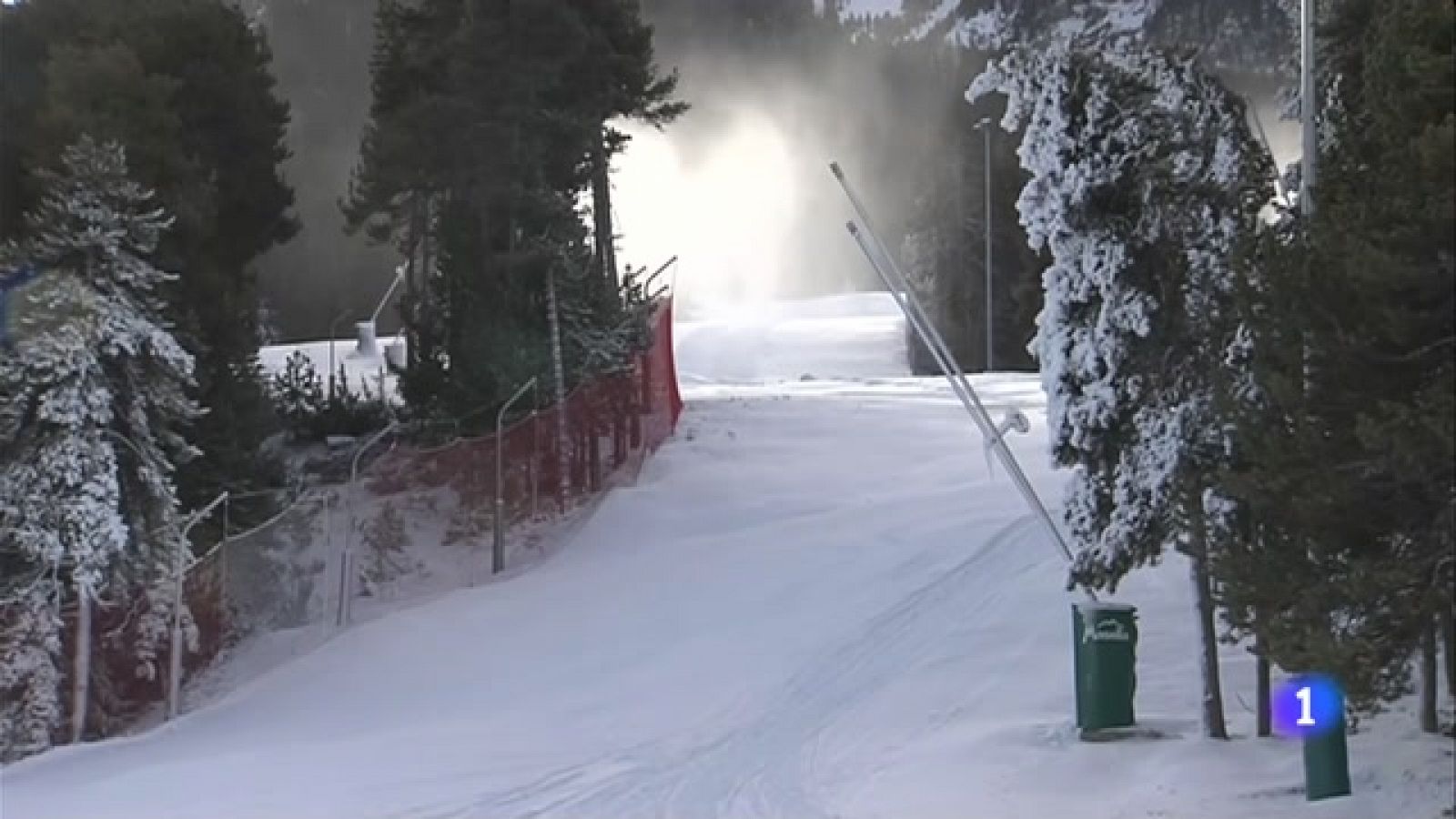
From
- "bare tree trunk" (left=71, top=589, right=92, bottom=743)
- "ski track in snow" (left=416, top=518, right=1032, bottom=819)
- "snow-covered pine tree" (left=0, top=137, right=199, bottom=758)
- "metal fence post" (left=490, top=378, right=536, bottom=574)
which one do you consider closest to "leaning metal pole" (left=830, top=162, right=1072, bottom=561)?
"ski track in snow" (left=416, top=518, right=1032, bottom=819)

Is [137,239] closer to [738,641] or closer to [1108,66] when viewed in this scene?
[738,641]

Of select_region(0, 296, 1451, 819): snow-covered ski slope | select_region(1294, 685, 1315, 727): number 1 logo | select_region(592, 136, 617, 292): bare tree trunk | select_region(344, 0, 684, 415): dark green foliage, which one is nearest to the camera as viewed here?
select_region(1294, 685, 1315, 727): number 1 logo

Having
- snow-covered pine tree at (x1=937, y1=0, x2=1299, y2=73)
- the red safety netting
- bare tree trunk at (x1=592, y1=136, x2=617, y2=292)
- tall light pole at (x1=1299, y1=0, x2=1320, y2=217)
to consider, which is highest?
snow-covered pine tree at (x1=937, y1=0, x2=1299, y2=73)

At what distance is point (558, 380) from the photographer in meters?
22.4

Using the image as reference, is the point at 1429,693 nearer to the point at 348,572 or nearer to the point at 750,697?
the point at 750,697

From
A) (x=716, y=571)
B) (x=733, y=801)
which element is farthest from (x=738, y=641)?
(x=733, y=801)

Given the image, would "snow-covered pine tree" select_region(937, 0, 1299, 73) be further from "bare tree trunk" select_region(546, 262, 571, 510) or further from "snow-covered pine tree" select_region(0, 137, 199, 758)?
"snow-covered pine tree" select_region(0, 137, 199, 758)

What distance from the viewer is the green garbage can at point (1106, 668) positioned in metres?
10.1

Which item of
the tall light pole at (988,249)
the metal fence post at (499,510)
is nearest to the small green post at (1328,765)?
the metal fence post at (499,510)

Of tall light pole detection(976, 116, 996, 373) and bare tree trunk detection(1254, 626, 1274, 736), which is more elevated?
tall light pole detection(976, 116, 996, 373)

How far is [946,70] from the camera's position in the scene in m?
74.1

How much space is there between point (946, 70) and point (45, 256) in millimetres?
63225

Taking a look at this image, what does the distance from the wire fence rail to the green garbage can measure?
8.34 meters

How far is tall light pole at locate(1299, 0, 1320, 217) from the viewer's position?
9008 millimetres
